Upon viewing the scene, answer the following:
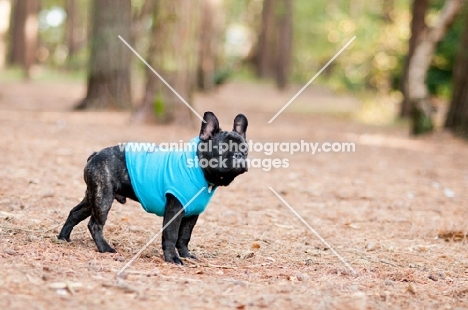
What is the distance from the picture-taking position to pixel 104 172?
576cm

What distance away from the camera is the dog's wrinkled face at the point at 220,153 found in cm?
542

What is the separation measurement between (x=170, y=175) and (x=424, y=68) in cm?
1289

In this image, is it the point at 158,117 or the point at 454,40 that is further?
the point at 454,40

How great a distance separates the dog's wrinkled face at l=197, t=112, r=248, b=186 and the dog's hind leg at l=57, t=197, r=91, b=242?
1257 millimetres

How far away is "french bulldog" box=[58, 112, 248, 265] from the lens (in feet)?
18.2

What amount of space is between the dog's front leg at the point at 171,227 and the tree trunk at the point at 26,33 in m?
26.5

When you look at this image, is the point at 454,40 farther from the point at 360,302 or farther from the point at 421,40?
the point at 360,302

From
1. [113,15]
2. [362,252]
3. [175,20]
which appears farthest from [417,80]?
[362,252]

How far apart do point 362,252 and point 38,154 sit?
5816mm

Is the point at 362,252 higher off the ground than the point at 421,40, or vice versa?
the point at 421,40

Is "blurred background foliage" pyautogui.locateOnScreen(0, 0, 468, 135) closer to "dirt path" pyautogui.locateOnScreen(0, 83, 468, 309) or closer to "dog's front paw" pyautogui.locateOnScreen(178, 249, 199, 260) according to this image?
"dirt path" pyautogui.locateOnScreen(0, 83, 468, 309)

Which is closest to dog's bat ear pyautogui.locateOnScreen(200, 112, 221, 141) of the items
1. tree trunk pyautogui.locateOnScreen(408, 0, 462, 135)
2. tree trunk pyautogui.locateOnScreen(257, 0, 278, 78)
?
tree trunk pyautogui.locateOnScreen(408, 0, 462, 135)

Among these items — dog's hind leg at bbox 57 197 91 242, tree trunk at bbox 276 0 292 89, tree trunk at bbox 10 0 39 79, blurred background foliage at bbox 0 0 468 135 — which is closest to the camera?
dog's hind leg at bbox 57 197 91 242

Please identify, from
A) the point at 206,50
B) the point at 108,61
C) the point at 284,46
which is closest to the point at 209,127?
the point at 108,61
